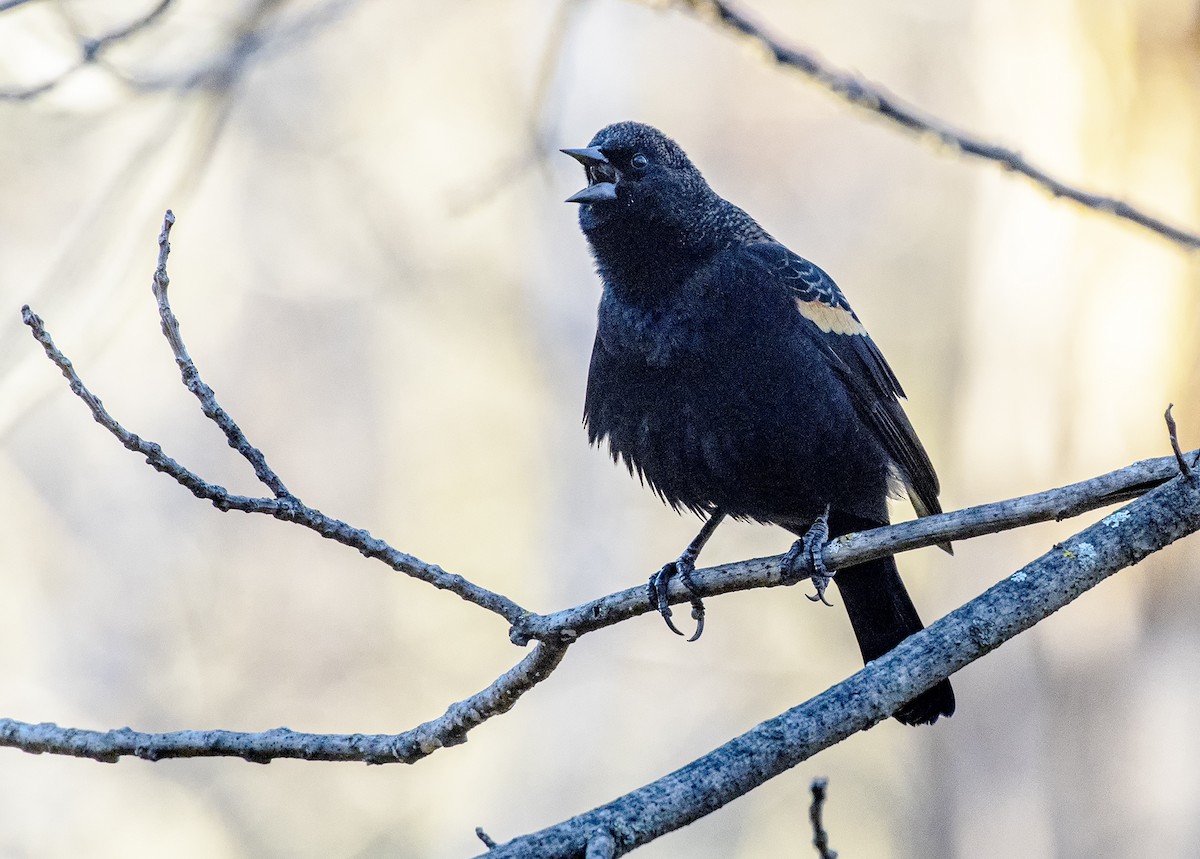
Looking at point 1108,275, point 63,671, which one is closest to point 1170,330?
point 1108,275

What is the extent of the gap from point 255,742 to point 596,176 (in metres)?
2.49

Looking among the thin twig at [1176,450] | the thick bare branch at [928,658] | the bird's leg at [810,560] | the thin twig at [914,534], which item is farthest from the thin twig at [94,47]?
the thin twig at [1176,450]

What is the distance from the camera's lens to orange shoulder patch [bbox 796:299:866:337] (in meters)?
4.06

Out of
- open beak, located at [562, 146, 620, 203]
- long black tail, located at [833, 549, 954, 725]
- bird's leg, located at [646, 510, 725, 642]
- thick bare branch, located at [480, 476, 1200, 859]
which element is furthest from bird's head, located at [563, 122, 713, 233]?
thick bare branch, located at [480, 476, 1200, 859]

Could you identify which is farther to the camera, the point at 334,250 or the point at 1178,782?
the point at 334,250

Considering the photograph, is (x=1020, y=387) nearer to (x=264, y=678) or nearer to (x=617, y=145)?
(x=617, y=145)

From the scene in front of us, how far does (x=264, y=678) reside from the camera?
10953 mm

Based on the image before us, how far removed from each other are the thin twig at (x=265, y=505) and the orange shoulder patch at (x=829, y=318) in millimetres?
1758

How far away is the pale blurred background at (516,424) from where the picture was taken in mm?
6559

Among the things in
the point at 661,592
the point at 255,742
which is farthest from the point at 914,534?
the point at 255,742

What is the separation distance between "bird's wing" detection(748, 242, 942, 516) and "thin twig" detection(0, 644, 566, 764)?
5.93ft

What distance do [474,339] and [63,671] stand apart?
5135 millimetres

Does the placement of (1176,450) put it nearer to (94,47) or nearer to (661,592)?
(661,592)

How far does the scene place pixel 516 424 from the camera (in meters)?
12.7
